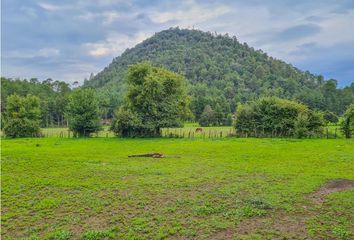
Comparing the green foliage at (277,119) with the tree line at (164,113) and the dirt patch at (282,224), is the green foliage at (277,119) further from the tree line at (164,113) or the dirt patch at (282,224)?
the dirt patch at (282,224)

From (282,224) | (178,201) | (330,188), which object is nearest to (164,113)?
(330,188)

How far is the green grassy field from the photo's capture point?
9.23 m

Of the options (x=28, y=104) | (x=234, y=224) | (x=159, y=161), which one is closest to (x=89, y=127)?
(x=28, y=104)

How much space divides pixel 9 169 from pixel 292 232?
17.0 m

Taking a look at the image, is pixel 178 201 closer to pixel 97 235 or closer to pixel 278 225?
pixel 97 235

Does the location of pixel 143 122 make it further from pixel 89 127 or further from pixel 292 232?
Answer: pixel 292 232

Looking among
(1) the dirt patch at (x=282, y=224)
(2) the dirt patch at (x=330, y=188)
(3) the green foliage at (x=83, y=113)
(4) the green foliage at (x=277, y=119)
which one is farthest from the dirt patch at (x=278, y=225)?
(3) the green foliage at (x=83, y=113)

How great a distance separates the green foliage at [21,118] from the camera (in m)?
50.2

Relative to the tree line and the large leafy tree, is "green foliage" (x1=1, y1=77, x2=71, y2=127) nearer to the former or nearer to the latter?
the tree line

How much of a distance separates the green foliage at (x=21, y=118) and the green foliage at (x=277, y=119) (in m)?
33.6

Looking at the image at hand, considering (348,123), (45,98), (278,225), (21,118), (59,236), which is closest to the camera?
(59,236)

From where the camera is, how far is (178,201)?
1195cm

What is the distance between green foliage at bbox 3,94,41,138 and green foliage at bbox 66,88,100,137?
7.78m

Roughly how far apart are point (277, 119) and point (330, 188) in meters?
30.0
